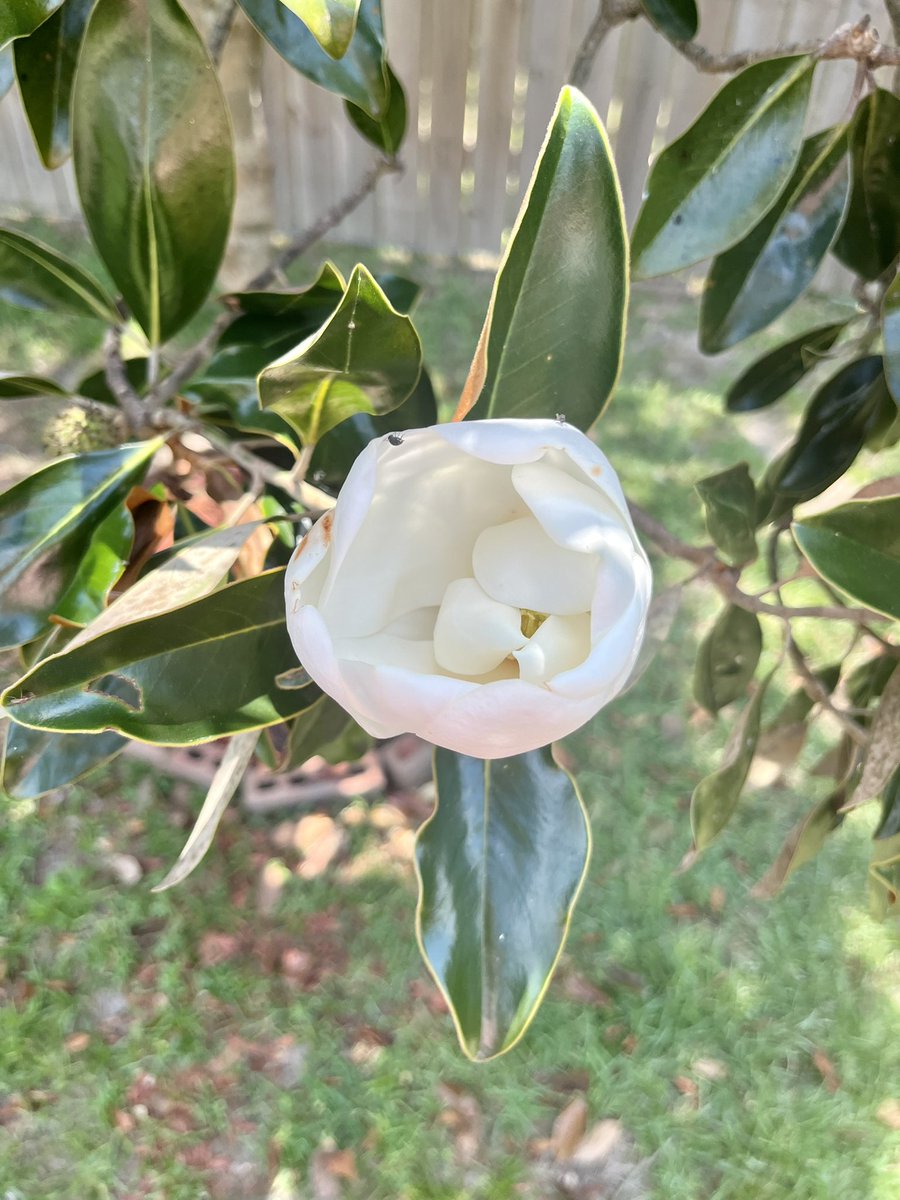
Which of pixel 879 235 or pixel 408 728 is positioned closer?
pixel 408 728

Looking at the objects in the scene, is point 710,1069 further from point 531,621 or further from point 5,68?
point 5,68

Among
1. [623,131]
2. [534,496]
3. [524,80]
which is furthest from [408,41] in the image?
[534,496]

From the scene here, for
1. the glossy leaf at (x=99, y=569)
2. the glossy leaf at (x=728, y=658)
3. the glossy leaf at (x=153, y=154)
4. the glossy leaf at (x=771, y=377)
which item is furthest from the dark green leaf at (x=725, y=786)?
the glossy leaf at (x=153, y=154)

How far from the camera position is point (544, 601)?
0.57 m

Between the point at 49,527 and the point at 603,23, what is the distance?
2.43ft

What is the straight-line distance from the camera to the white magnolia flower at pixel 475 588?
0.49m

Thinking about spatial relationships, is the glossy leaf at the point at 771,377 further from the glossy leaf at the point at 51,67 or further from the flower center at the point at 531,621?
the glossy leaf at the point at 51,67

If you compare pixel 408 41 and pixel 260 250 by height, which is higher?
pixel 408 41

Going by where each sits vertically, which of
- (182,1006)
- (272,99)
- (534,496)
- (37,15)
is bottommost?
(182,1006)

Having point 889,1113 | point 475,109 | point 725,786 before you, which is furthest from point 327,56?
point 475,109

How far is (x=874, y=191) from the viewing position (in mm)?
838

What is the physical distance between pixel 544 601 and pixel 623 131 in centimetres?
291

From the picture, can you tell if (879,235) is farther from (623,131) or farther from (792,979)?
(623,131)

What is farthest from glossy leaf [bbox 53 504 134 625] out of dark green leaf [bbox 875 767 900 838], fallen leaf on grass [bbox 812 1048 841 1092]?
fallen leaf on grass [bbox 812 1048 841 1092]
